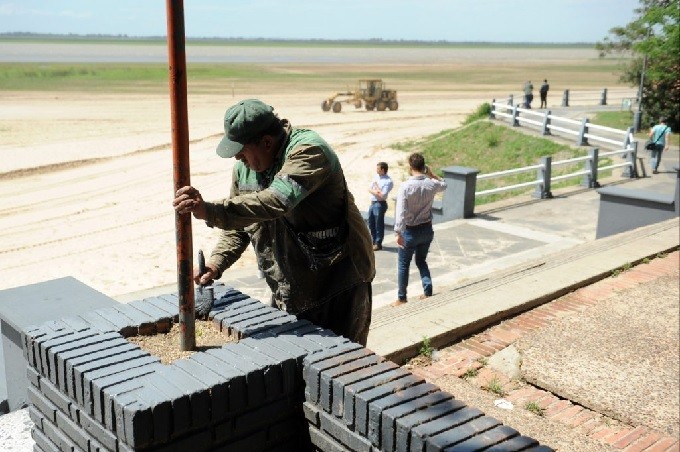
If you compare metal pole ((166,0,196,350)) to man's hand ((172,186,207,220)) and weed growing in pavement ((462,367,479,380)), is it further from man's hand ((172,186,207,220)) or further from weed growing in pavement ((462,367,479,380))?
weed growing in pavement ((462,367,479,380))

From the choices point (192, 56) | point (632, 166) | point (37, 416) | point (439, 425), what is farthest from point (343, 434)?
point (192, 56)

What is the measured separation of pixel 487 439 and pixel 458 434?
98 millimetres

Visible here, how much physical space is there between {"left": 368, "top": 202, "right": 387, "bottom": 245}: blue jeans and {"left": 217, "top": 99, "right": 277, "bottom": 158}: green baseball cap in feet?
29.1

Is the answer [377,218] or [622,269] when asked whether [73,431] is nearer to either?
[622,269]

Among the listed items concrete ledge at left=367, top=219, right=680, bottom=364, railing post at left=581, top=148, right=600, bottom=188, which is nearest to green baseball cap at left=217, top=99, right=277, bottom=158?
concrete ledge at left=367, top=219, right=680, bottom=364

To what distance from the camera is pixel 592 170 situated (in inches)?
688

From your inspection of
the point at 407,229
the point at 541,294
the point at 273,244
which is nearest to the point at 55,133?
the point at 407,229

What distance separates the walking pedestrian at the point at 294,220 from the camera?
285cm

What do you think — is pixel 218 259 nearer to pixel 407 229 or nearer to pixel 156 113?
pixel 407 229

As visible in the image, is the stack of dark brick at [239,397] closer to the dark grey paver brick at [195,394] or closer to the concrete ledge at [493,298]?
the dark grey paver brick at [195,394]

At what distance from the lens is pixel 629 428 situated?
14.5ft

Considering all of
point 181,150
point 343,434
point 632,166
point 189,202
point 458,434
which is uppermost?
point 181,150

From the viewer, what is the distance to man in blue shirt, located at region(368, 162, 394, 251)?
11609 mm

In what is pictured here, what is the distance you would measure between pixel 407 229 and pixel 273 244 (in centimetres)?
515
